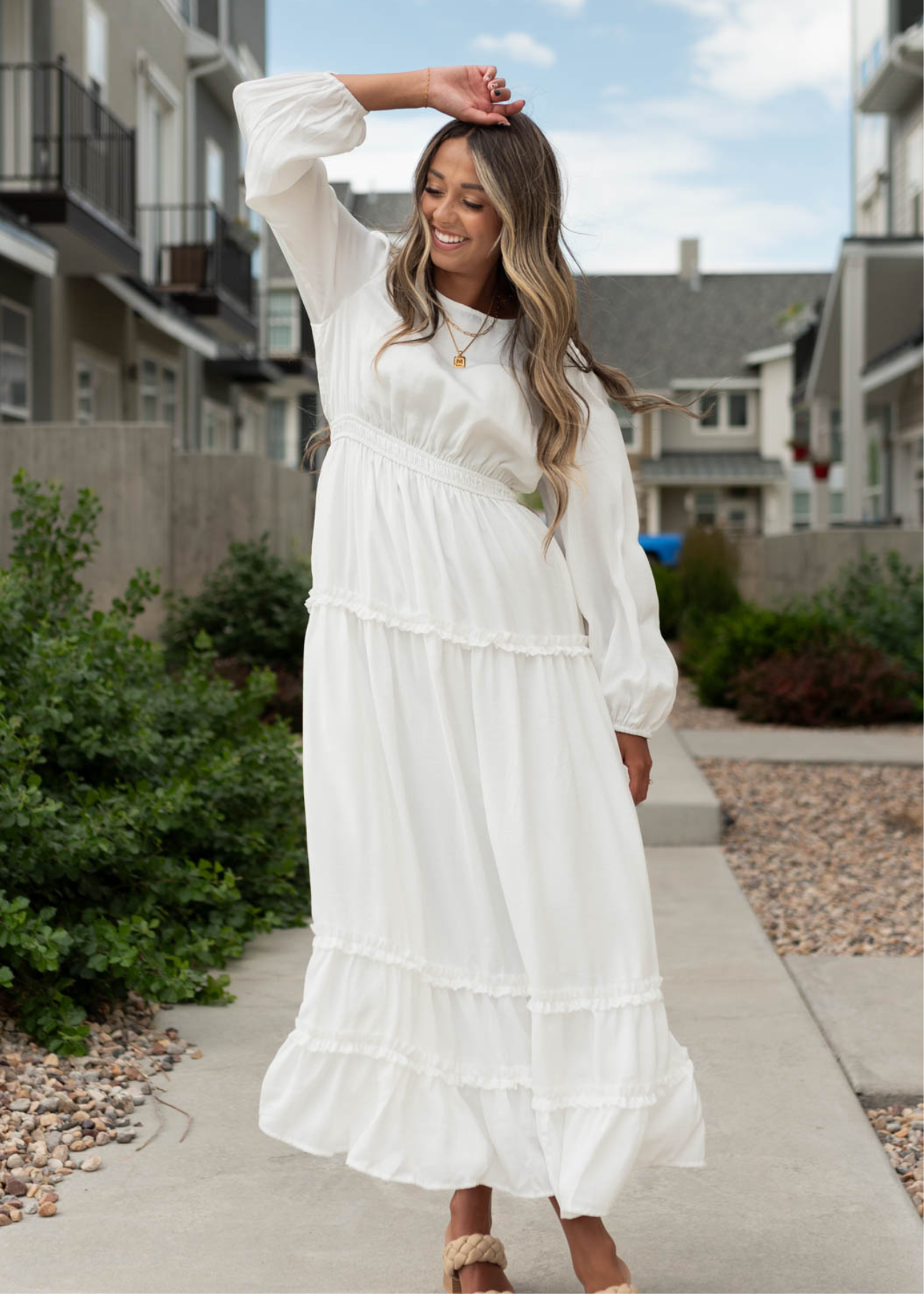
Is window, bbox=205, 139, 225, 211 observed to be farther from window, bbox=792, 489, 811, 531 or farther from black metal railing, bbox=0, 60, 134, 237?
window, bbox=792, 489, 811, 531

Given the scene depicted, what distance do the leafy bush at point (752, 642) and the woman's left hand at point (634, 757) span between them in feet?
25.4

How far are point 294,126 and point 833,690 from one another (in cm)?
758

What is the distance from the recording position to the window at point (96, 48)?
43.4ft

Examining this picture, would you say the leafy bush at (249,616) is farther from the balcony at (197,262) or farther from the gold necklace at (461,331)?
the balcony at (197,262)

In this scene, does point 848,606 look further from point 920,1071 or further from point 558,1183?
point 558,1183

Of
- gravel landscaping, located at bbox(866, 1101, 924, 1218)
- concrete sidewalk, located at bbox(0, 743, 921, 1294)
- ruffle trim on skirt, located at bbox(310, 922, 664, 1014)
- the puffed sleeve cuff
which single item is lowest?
gravel landscaping, located at bbox(866, 1101, 924, 1218)

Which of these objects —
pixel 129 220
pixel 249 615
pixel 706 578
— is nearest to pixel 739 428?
pixel 706 578

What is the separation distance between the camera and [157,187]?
16328 mm

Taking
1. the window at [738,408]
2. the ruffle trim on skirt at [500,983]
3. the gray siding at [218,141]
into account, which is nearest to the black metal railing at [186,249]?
the gray siding at [218,141]

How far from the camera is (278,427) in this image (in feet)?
93.9

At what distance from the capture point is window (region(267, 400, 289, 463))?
1090 inches

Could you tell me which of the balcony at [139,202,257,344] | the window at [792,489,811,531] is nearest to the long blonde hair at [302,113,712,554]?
the balcony at [139,202,257,344]

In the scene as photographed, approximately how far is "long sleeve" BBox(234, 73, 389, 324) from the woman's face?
0.15 metres

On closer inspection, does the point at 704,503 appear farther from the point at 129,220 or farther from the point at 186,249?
the point at 129,220
